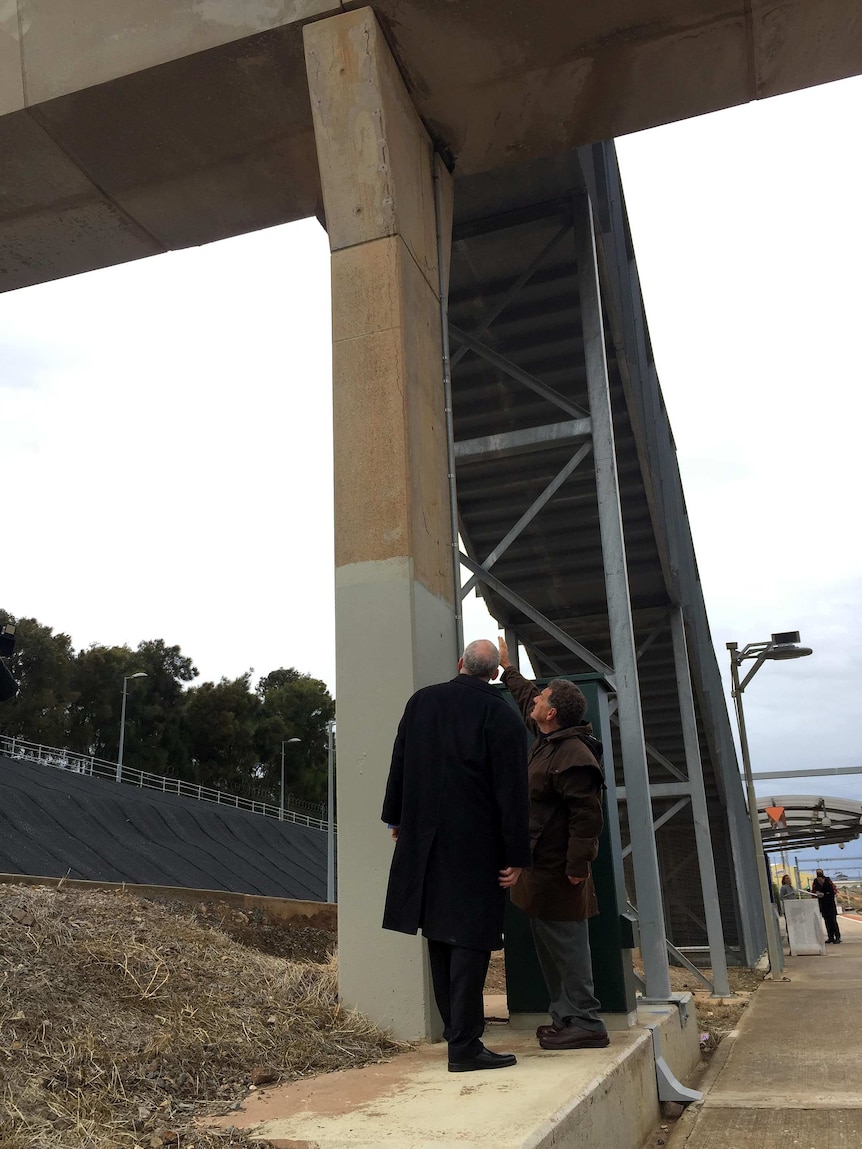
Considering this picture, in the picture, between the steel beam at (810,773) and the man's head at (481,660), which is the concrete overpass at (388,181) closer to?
the man's head at (481,660)

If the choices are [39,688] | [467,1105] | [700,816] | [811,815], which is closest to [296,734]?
[39,688]

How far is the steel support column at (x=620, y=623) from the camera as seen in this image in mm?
7312

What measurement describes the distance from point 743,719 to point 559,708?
48.7 feet

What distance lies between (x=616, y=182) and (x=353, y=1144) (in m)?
9.10

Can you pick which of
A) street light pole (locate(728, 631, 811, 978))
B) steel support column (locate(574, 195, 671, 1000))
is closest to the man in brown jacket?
steel support column (locate(574, 195, 671, 1000))

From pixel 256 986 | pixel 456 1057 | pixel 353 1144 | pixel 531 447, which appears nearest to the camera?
pixel 353 1144

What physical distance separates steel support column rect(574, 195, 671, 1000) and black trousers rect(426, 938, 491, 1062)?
10.8 ft

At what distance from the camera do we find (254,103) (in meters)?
6.51

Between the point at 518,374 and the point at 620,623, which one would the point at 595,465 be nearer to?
the point at 518,374

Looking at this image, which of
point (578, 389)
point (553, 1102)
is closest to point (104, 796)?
point (578, 389)

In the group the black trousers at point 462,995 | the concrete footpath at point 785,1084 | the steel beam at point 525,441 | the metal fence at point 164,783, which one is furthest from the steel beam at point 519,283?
the metal fence at point 164,783

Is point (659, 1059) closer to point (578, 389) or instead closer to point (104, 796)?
point (578, 389)

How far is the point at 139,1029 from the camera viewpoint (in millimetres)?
4113

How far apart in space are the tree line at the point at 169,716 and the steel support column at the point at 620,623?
42533 millimetres
